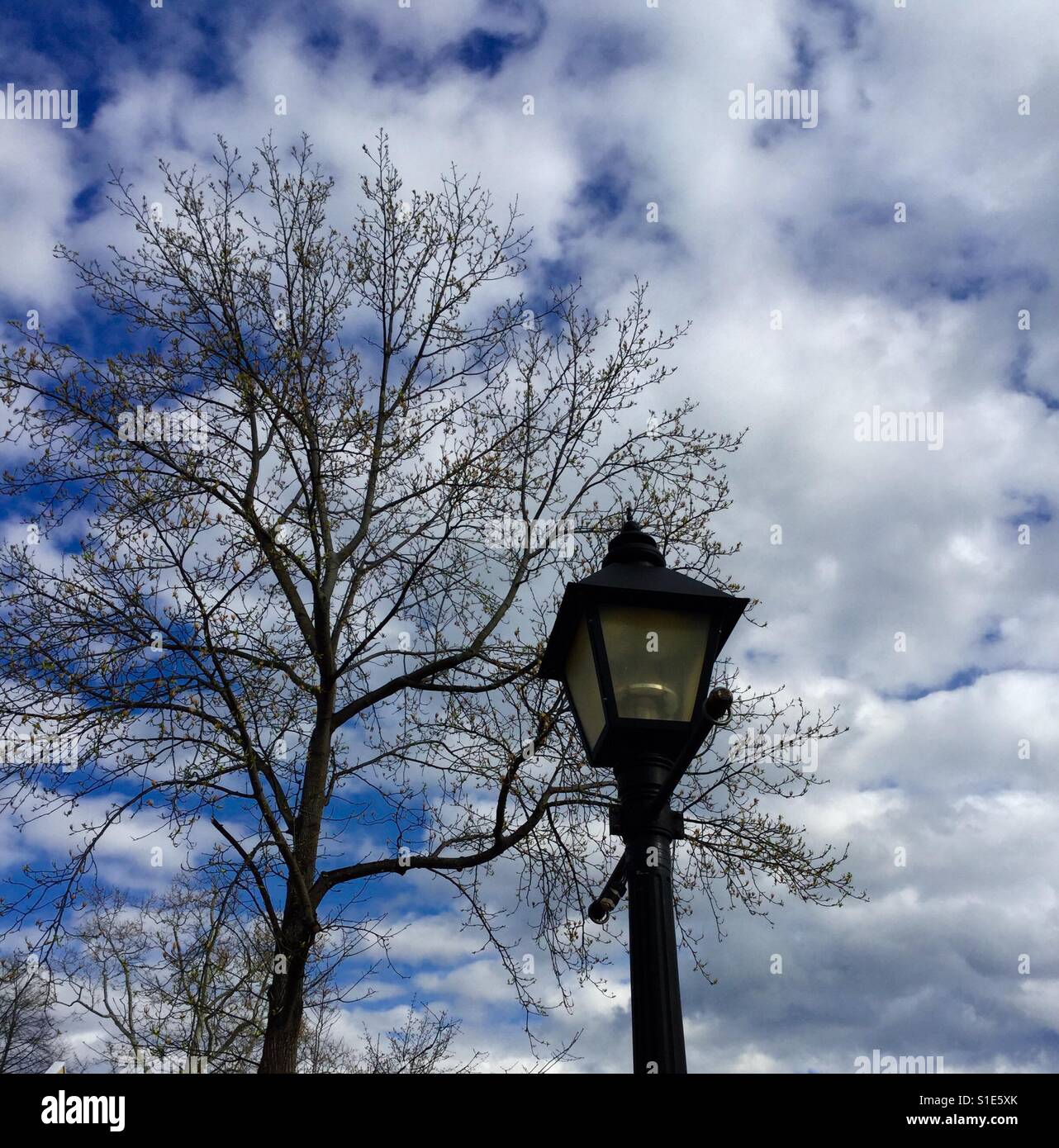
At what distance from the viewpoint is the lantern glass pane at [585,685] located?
3.74 metres

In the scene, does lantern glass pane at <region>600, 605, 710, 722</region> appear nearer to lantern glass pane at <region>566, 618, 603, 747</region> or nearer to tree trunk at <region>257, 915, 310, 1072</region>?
lantern glass pane at <region>566, 618, 603, 747</region>

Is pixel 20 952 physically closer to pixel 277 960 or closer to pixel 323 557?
pixel 277 960

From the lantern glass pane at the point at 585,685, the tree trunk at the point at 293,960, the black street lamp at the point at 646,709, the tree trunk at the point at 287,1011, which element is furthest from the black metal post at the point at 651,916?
the tree trunk at the point at 287,1011

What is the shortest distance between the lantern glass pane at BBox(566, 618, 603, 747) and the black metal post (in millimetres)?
192

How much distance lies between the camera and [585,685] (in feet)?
12.7

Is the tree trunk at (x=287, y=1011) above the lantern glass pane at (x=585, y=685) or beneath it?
beneath

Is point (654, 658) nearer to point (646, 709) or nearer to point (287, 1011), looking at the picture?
point (646, 709)

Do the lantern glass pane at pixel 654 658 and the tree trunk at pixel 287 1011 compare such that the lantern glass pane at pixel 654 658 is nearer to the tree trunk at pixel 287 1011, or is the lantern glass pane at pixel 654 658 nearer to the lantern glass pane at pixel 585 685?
the lantern glass pane at pixel 585 685

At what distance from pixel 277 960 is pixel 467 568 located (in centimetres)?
440

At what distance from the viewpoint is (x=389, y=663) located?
10.6 m

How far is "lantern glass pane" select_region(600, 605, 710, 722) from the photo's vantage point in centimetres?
367

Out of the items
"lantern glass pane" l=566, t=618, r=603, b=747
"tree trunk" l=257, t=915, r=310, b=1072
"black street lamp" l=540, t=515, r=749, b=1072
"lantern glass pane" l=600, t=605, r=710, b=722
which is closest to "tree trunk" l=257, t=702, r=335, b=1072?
"tree trunk" l=257, t=915, r=310, b=1072

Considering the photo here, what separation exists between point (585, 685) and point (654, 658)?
308mm
